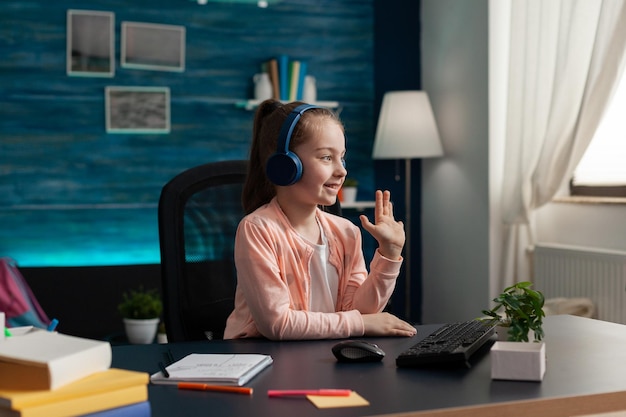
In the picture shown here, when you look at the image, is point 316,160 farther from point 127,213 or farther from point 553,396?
point 127,213

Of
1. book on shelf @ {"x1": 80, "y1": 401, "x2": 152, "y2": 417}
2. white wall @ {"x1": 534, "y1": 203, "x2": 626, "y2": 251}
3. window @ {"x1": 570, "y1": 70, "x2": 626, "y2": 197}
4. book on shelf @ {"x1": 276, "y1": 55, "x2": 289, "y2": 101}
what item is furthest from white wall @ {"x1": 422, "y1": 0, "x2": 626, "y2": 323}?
book on shelf @ {"x1": 80, "y1": 401, "x2": 152, "y2": 417}

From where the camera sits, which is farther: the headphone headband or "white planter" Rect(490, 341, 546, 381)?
the headphone headband

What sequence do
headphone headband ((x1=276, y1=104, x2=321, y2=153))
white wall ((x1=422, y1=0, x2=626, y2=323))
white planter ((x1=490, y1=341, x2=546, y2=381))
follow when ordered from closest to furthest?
white planter ((x1=490, y1=341, x2=546, y2=381))
headphone headband ((x1=276, y1=104, x2=321, y2=153))
white wall ((x1=422, y1=0, x2=626, y2=323))

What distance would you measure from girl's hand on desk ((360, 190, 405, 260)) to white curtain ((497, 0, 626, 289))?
2.28 meters

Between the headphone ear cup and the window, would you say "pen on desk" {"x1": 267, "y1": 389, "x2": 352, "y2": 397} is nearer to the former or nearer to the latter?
the headphone ear cup

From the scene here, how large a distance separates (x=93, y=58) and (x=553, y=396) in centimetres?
392

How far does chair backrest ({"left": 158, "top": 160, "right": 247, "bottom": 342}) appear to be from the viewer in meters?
1.92

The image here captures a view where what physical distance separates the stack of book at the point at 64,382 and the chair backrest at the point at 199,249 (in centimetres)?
83

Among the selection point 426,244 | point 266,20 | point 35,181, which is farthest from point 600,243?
point 35,181

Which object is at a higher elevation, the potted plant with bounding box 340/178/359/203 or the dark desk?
the potted plant with bounding box 340/178/359/203

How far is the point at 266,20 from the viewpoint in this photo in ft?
16.1

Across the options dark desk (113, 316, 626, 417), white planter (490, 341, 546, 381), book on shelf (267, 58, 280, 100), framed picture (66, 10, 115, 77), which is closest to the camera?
dark desk (113, 316, 626, 417)

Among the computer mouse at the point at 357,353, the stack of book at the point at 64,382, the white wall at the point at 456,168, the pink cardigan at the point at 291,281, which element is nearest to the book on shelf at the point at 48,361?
the stack of book at the point at 64,382

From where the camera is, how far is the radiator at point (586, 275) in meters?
3.59
